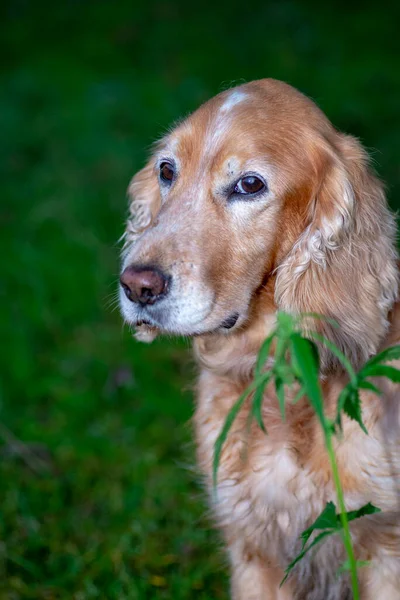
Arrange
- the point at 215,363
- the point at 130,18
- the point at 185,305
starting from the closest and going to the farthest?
the point at 185,305, the point at 215,363, the point at 130,18

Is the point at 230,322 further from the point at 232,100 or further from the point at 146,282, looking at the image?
the point at 232,100

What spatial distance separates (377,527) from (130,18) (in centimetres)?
1020

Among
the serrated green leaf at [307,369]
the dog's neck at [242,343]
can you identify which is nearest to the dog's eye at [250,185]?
the dog's neck at [242,343]

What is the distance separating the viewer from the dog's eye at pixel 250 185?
2754 millimetres

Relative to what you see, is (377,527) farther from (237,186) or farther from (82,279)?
(82,279)

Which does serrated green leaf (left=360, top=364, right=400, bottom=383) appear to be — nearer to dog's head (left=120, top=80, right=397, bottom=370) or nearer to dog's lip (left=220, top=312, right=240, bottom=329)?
dog's head (left=120, top=80, right=397, bottom=370)

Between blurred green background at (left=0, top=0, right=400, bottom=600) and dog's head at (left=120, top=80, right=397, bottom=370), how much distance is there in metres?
0.82

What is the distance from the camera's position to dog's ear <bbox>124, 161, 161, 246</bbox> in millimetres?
3324

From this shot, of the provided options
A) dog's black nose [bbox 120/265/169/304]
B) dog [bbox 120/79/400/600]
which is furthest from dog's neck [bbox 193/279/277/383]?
dog's black nose [bbox 120/265/169/304]

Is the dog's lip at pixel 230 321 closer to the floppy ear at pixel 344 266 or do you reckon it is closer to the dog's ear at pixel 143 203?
the floppy ear at pixel 344 266

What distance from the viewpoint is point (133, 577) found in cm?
338

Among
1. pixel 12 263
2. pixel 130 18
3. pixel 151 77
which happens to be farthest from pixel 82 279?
pixel 130 18

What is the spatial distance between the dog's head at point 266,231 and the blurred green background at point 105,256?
0.82m

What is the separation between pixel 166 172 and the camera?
3068 millimetres
